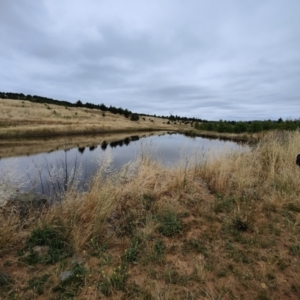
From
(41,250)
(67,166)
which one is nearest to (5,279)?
(41,250)

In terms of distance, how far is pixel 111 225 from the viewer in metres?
3.85

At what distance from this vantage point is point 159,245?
326 centimetres

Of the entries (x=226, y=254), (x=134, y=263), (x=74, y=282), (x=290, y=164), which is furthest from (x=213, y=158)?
(x=74, y=282)

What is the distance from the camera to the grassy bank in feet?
8.11

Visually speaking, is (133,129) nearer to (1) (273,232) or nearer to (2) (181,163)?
(2) (181,163)

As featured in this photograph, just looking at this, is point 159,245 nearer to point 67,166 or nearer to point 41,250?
point 41,250

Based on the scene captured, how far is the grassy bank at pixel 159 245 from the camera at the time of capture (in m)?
2.47

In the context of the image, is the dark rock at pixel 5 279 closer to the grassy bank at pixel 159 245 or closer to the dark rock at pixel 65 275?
the grassy bank at pixel 159 245

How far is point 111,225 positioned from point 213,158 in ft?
14.4

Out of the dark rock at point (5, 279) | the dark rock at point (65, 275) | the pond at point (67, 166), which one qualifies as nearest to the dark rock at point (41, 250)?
the dark rock at point (5, 279)

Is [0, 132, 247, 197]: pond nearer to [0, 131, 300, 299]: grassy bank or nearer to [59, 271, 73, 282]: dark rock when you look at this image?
[0, 131, 300, 299]: grassy bank

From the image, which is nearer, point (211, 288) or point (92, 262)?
point (211, 288)

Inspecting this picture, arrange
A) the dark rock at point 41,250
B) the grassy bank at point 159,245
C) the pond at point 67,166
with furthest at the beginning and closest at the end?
1. the pond at point 67,166
2. the dark rock at point 41,250
3. the grassy bank at point 159,245

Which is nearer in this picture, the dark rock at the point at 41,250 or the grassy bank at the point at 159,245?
the grassy bank at the point at 159,245
